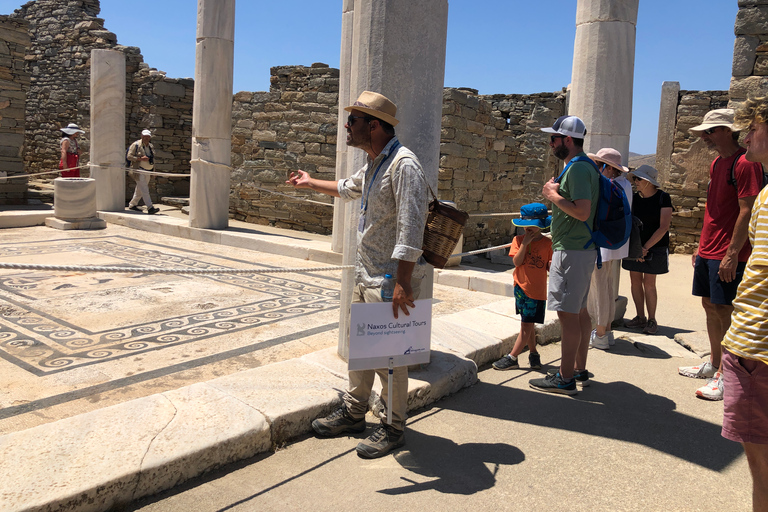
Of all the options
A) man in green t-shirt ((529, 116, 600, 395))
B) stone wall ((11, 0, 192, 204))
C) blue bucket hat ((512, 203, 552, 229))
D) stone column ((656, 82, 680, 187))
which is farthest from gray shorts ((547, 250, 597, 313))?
stone wall ((11, 0, 192, 204))

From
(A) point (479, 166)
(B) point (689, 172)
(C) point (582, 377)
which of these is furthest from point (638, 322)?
(B) point (689, 172)

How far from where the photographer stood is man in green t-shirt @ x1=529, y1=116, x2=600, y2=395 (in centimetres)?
341

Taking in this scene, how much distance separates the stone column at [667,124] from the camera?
11.6m

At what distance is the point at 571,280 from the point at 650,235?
2.07 meters

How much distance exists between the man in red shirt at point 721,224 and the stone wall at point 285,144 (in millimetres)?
7304

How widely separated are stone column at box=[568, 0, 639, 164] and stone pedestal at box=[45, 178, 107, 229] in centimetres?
794

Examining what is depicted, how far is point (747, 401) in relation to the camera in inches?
76.2

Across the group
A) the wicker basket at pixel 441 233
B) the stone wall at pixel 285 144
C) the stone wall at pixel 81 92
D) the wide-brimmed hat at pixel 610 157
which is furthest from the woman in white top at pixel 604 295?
the stone wall at pixel 81 92

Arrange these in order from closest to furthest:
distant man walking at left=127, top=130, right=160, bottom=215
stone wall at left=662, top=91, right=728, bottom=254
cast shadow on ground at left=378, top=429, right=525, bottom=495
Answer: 1. cast shadow on ground at left=378, top=429, right=525, bottom=495
2. stone wall at left=662, top=91, right=728, bottom=254
3. distant man walking at left=127, top=130, right=160, bottom=215

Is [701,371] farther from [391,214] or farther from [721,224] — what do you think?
[391,214]

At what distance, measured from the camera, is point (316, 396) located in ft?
10.3

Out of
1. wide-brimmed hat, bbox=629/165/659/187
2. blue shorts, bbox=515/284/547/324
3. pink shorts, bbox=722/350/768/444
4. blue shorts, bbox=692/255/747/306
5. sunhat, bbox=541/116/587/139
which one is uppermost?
sunhat, bbox=541/116/587/139

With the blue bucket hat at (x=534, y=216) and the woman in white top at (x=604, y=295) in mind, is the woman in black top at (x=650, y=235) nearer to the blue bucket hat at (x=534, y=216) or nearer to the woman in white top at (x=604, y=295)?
the woman in white top at (x=604, y=295)

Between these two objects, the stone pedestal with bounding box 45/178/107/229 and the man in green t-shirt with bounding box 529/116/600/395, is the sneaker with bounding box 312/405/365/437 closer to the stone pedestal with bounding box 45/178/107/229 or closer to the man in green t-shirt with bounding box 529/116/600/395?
the man in green t-shirt with bounding box 529/116/600/395
